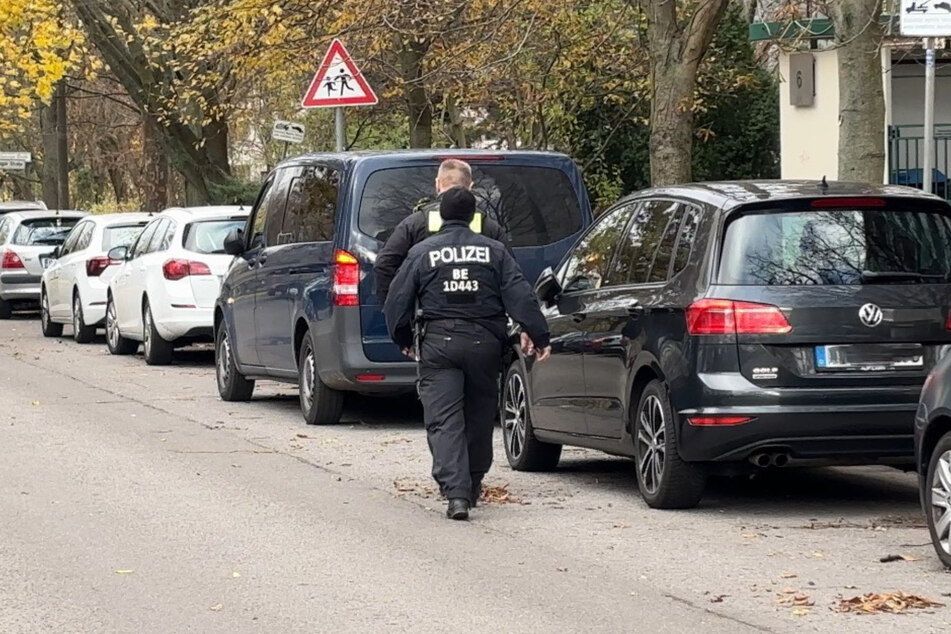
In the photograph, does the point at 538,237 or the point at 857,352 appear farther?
the point at 538,237

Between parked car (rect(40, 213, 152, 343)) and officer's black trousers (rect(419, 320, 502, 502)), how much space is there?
544 inches

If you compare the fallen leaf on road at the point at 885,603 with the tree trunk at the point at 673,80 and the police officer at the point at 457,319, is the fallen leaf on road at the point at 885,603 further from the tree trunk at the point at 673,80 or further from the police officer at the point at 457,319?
the tree trunk at the point at 673,80

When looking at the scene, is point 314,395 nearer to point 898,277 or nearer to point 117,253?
point 898,277

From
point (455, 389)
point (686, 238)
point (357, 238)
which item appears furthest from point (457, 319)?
point (357, 238)

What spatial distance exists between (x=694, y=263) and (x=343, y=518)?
2.24 metres

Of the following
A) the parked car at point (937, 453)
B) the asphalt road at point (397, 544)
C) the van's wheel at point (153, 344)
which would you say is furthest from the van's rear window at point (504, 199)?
the van's wheel at point (153, 344)

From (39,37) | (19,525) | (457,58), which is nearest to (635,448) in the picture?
(19,525)

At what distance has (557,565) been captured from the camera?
8688 millimetres

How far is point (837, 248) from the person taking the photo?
999 centimetres

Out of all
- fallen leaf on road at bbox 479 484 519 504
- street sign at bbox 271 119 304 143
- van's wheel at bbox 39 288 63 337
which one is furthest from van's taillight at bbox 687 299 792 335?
van's wheel at bbox 39 288 63 337

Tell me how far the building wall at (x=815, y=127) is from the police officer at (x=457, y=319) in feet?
42.9

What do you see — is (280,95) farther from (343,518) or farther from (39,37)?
(343,518)

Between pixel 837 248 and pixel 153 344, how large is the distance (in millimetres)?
12306

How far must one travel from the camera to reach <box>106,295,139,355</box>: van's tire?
75.0 ft
